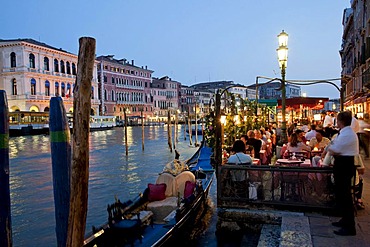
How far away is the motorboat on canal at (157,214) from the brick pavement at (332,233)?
2.06 metres

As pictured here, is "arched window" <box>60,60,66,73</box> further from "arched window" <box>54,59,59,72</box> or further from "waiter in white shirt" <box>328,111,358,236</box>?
"waiter in white shirt" <box>328,111,358,236</box>

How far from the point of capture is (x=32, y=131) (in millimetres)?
39062

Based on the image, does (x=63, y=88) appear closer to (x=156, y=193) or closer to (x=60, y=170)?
(x=156, y=193)

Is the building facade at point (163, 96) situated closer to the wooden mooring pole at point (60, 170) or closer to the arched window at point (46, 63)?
the arched window at point (46, 63)

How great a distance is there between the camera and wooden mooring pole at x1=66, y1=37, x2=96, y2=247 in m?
2.74

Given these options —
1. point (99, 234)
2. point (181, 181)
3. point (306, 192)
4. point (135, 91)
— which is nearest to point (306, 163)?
point (306, 192)

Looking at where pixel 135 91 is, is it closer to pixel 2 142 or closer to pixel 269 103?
pixel 269 103

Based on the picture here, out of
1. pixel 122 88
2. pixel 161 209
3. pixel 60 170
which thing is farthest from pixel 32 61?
pixel 60 170

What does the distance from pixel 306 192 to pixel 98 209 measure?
21.6 feet

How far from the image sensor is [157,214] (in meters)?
6.19

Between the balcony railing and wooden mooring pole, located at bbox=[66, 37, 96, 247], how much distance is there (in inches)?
102

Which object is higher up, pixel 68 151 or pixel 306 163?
pixel 68 151

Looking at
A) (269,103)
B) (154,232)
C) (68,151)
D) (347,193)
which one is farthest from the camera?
(269,103)

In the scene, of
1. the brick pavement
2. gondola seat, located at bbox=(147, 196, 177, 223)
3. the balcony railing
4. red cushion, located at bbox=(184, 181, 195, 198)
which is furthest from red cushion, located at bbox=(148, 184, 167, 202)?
the brick pavement
